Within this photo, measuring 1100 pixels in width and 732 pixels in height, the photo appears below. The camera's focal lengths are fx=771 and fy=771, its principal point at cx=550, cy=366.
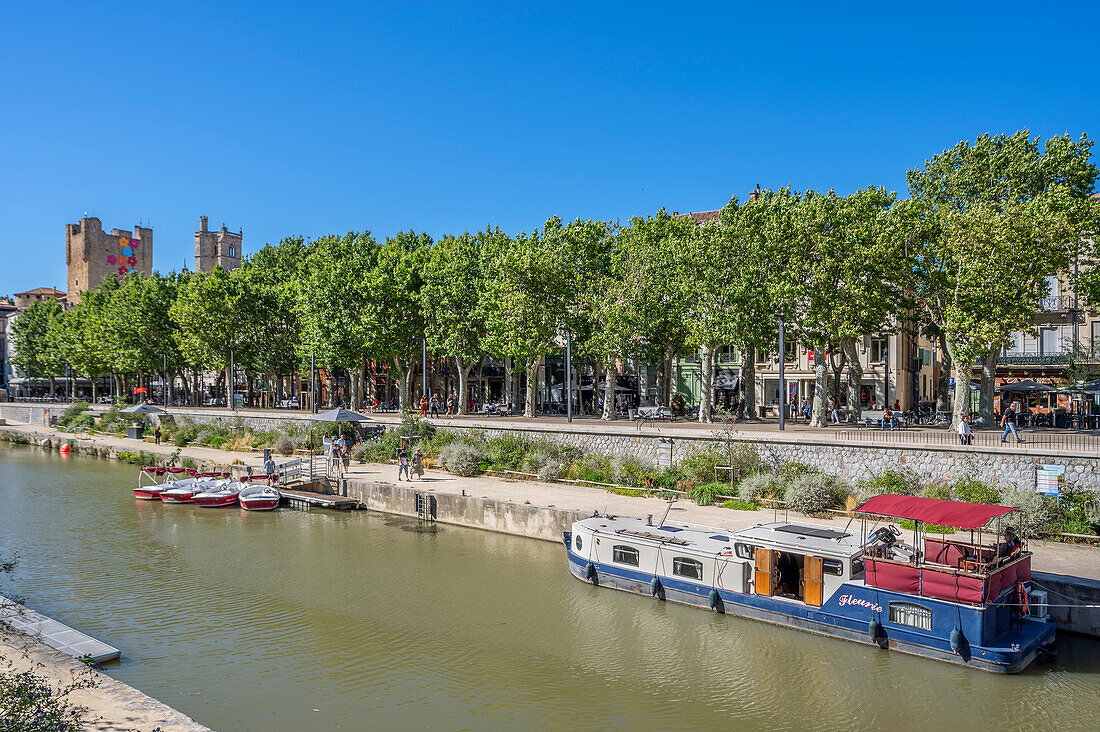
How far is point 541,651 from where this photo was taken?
17.1m

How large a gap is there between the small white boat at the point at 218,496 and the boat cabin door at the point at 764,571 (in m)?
24.6

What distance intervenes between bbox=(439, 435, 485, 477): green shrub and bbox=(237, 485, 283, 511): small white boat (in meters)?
7.62

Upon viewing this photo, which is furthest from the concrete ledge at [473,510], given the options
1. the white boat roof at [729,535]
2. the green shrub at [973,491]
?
the green shrub at [973,491]

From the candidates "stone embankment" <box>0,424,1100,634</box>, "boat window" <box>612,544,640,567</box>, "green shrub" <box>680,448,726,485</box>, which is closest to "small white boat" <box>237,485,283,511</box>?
"stone embankment" <box>0,424,1100,634</box>

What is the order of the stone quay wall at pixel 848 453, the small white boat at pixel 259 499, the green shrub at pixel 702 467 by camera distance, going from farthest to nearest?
the small white boat at pixel 259 499 → the green shrub at pixel 702 467 → the stone quay wall at pixel 848 453

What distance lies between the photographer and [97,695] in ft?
39.2

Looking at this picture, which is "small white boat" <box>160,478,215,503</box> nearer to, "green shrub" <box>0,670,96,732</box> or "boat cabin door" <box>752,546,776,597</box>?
"boat cabin door" <box>752,546,776,597</box>

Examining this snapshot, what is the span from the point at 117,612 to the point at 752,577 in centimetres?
1579

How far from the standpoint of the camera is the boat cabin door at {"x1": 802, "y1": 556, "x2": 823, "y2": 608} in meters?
17.9

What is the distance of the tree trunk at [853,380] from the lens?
37906mm

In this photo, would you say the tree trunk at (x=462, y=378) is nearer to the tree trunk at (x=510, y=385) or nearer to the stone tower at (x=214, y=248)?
the tree trunk at (x=510, y=385)

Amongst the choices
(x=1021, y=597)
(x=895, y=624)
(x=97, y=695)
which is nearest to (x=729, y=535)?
(x=895, y=624)

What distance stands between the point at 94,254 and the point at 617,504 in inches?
5431

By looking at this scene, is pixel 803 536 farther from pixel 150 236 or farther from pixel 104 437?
pixel 150 236
